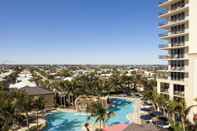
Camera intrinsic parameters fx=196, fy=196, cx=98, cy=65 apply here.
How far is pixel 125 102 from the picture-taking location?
184 ft

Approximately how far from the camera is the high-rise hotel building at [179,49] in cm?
3256

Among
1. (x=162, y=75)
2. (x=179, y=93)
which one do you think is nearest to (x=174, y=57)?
(x=162, y=75)

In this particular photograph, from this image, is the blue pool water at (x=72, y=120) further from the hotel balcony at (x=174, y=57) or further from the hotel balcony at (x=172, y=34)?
the hotel balcony at (x=172, y=34)

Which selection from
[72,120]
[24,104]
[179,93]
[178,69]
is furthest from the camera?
[72,120]

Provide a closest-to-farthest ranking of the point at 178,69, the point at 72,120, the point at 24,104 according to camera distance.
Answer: the point at 24,104 → the point at 178,69 → the point at 72,120

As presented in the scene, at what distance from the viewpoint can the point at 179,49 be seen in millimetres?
37625

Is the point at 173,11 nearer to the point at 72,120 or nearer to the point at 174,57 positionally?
the point at 174,57

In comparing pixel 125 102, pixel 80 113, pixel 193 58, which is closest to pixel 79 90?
pixel 80 113

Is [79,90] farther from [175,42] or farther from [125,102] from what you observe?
[175,42]

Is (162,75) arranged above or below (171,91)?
above

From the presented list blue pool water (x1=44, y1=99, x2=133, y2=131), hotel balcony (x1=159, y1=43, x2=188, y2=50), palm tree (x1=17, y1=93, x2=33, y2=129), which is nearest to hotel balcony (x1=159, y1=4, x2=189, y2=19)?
hotel balcony (x1=159, y1=43, x2=188, y2=50)

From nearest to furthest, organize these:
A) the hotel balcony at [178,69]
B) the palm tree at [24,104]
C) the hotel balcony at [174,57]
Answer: the palm tree at [24,104]
the hotel balcony at [178,69]
the hotel balcony at [174,57]

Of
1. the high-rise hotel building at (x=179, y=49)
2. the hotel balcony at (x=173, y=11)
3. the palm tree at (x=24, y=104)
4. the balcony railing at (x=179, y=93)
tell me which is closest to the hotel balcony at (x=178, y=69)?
the high-rise hotel building at (x=179, y=49)

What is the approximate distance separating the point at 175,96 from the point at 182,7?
659 inches
